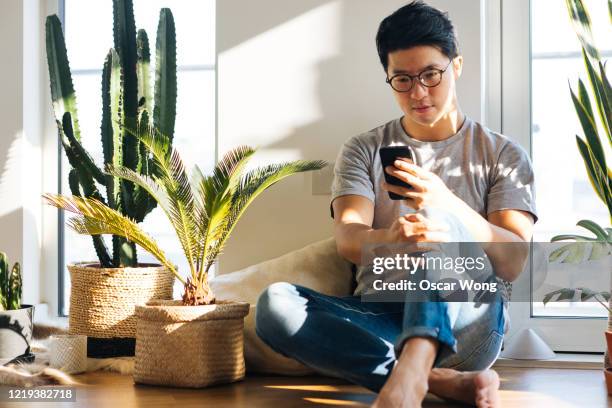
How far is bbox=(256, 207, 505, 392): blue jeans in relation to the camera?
1787mm

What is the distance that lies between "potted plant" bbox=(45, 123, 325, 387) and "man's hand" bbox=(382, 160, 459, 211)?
658mm

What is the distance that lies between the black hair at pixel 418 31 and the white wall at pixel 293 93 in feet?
2.09

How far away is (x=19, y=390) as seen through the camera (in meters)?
2.07

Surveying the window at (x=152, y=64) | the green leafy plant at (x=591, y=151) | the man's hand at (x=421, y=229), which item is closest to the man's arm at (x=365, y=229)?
the man's hand at (x=421, y=229)

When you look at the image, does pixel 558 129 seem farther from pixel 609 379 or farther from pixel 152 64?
pixel 152 64

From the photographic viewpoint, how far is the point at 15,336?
2338 mm

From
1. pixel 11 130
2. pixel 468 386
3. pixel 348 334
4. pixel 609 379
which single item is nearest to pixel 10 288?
pixel 11 130

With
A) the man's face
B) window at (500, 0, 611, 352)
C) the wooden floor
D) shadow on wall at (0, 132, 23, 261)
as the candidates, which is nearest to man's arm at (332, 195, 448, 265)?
the man's face

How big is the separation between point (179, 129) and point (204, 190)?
0.95 m

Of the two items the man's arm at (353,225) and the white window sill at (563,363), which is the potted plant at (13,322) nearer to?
the man's arm at (353,225)

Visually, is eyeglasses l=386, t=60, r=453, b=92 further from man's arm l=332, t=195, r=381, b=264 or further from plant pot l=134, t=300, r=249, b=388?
plant pot l=134, t=300, r=249, b=388

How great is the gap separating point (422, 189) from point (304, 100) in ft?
3.58

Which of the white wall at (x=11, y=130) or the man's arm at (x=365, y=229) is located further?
the white wall at (x=11, y=130)

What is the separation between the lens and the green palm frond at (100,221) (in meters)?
2.36
